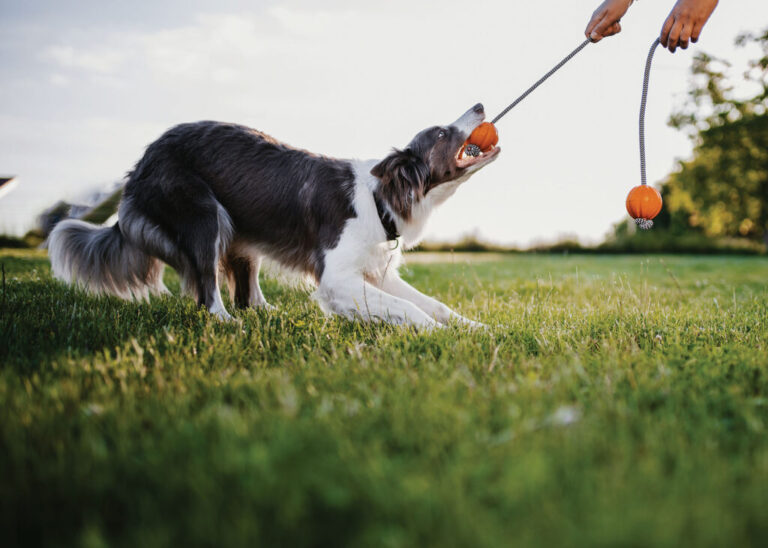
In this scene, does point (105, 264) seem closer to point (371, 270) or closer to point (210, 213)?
point (210, 213)

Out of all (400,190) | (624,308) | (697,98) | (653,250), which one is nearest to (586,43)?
(400,190)

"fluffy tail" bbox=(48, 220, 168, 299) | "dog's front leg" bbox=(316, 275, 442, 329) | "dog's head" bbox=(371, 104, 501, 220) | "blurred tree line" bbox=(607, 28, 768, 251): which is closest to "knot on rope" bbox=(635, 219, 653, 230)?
"dog's head" bbox=(371, 104, 501, 220)

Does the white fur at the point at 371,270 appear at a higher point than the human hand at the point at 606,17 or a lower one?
lower

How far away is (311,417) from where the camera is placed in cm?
157

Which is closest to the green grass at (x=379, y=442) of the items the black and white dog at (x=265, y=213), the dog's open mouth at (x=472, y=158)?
the black and white dog at (x=265, y=213)

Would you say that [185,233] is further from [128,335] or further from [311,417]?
[311,417]

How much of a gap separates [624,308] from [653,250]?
2220 centimetres

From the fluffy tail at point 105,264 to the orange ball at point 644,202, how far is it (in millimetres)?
3514

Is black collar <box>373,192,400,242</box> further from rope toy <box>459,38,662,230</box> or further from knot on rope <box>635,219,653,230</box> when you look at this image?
knot on rope <box>635,219,653,230</box>

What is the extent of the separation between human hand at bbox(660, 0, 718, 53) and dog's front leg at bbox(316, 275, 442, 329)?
7.04 ft

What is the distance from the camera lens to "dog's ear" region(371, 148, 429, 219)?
3816 millimetres

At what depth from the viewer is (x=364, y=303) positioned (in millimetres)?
3502

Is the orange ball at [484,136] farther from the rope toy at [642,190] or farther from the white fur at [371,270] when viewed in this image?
the white fur at [371,270]

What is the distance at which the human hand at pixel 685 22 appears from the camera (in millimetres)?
2969
